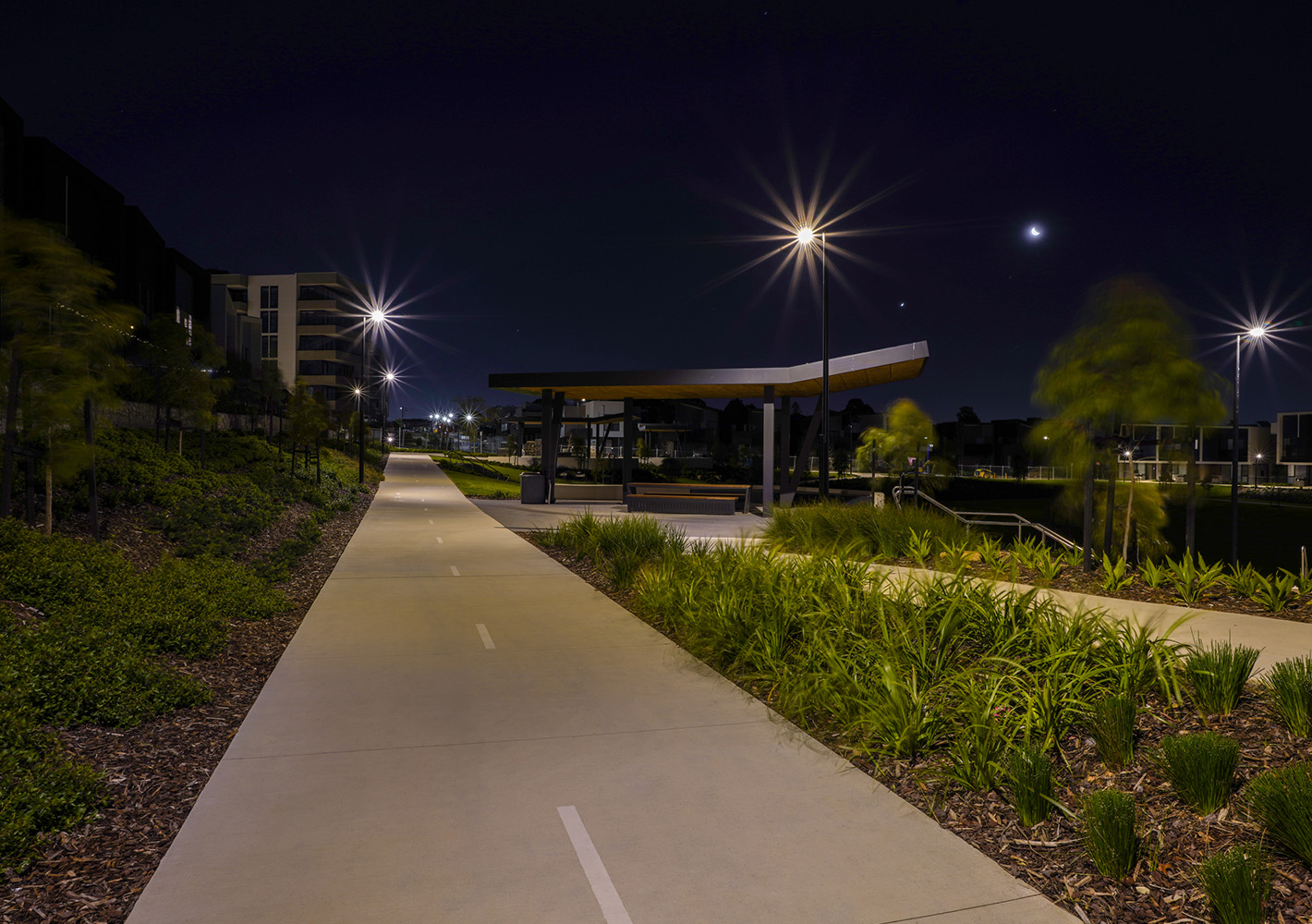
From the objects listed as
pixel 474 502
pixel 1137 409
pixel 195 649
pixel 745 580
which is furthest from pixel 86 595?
pixel 474 502

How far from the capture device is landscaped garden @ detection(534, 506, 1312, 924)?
3.81 metres

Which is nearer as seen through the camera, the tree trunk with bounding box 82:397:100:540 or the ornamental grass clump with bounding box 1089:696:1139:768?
the ornamental grass clump with bounding box 1089:696:1139:768

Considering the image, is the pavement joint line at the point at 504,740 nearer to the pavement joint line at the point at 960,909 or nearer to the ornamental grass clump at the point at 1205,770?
the pavement joint line at the point at 960,909

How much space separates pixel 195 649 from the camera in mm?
7797

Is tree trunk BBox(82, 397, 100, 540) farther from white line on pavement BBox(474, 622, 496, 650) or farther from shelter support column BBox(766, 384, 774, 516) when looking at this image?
shelter support column BBox(766, 384, 774, 516)

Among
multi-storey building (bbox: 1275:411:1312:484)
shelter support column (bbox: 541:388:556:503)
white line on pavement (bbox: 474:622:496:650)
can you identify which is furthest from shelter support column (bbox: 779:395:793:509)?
multi-storey building (bbox: 1275:411:1312:484)

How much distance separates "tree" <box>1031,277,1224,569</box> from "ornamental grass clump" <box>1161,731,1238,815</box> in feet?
35.6

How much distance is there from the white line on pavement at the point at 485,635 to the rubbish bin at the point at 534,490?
22996mm

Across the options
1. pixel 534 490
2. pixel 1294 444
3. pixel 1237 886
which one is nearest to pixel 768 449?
pixel 534 490

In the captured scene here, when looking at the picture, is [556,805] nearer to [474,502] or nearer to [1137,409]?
[1137,409]

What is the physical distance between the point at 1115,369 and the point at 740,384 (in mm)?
13298

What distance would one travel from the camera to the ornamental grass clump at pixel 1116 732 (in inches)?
189

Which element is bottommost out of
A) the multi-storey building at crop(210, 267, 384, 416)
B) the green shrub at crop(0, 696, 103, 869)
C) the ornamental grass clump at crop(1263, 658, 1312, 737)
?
the green shrub at crop(0, 696, 103, 869)

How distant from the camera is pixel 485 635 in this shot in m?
9.34
